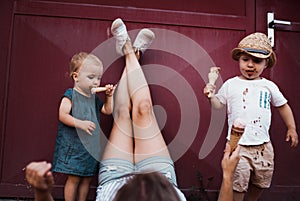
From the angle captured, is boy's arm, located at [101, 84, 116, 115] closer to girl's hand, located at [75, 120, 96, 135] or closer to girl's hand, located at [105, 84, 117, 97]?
girl's hand, located at [105, 84, 117, 97]

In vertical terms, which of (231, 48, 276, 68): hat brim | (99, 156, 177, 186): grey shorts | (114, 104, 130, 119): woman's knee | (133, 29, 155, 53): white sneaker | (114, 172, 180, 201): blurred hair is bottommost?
(99, 156, 177, 186): grey shorts

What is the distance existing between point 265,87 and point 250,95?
119 millimetres

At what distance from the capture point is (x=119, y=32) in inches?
96.6

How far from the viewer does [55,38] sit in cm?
255

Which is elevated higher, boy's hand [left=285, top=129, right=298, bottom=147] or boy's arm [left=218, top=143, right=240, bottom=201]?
boy's hand [left=285, top=129, right=298, bottom=147]

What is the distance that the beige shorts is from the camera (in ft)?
7.08

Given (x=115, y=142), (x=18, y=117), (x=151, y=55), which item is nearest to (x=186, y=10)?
(x=151, y=55)

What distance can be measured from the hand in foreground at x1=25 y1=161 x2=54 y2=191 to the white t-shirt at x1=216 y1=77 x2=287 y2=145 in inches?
59.5

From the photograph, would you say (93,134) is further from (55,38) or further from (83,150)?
(55,38)

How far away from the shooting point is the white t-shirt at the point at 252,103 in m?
2.23

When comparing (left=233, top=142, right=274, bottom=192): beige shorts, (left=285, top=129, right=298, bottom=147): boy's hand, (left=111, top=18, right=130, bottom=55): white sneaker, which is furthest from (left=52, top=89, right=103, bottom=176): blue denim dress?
(left=285, top=129, right=298, bottom=147): boy's hand

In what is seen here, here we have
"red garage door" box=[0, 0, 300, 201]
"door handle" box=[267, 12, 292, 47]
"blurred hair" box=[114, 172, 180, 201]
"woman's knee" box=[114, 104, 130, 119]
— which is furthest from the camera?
"door handle" box=[267, 12, 292, 47]

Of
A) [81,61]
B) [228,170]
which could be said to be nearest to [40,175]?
[228,170]

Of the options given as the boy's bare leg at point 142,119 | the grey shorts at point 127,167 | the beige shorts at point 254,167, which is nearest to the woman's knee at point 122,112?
the boy's bare leg at point 142,119
